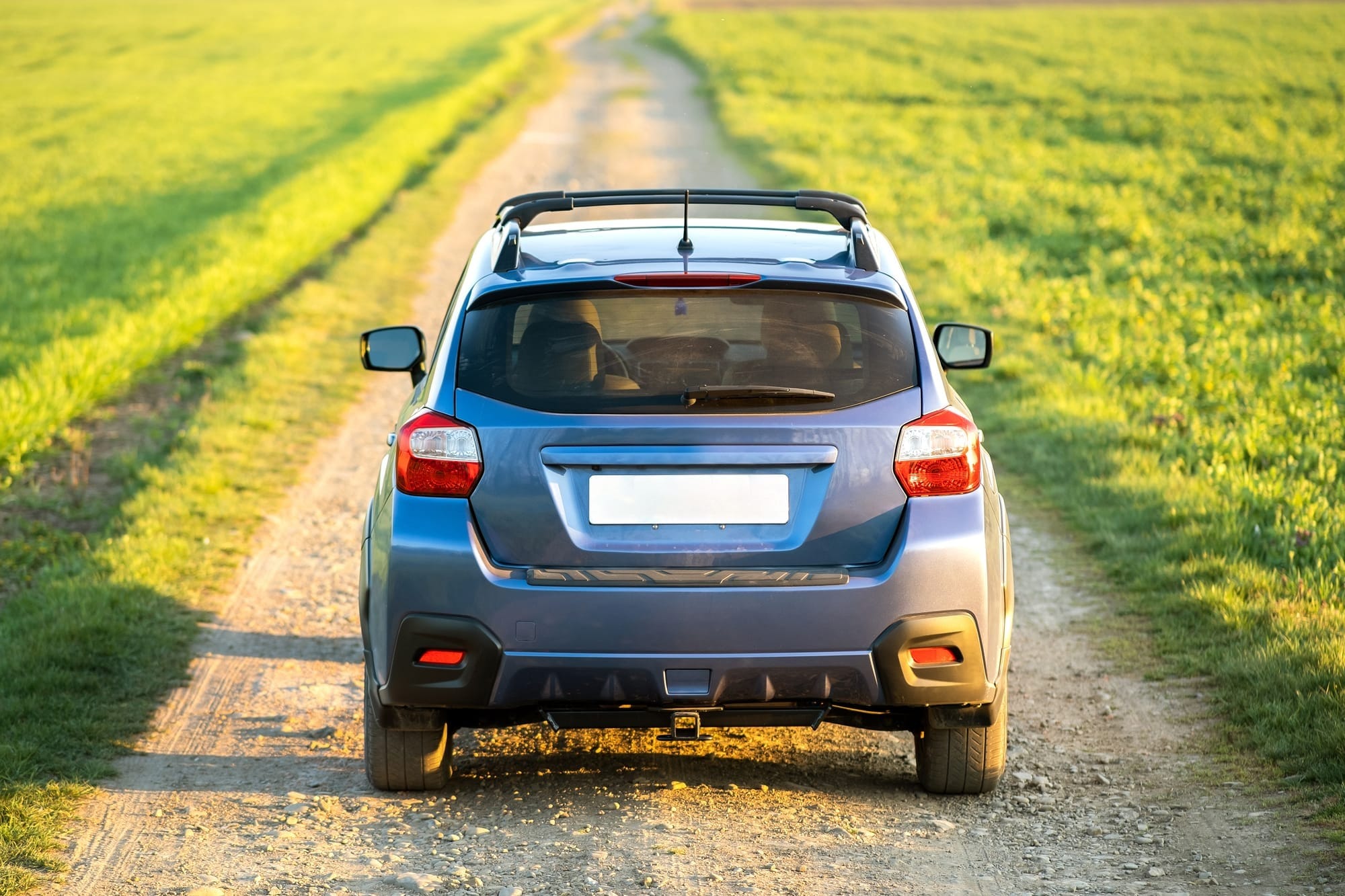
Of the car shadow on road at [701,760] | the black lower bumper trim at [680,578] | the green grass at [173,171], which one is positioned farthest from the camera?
the green grass at [173,171]

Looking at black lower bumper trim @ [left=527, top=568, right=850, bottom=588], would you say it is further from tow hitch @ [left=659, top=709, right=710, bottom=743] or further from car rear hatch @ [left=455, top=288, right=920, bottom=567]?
tow hitch @ [left=659, top=709, right=710, bottom=743]

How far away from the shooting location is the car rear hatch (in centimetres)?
385

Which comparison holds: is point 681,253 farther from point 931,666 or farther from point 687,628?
point 931,666

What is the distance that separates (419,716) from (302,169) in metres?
19.9

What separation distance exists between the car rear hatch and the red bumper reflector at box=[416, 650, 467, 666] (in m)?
0.30

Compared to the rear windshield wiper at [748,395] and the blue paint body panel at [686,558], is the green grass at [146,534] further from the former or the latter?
the rear windshield wiper at [748,395]

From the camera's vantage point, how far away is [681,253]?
14.3 feet

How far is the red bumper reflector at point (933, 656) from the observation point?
12.9 feet

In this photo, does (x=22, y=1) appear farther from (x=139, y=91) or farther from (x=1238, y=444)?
(x=1238, y=444)

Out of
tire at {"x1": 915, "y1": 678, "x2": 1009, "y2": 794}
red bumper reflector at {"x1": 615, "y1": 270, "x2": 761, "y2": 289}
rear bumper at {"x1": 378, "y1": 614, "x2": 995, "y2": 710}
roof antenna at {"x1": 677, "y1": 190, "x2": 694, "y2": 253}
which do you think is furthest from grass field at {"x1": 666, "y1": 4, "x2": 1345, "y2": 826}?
roof antenna at {"x1": 677, "y1": 190, "x2": 694, "y2": 253}

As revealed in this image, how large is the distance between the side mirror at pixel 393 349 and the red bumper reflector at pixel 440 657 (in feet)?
4.93

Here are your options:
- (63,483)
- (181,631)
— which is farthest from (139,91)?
(181,631)

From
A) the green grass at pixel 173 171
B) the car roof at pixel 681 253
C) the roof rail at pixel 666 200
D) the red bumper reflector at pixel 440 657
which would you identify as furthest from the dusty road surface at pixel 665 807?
the green grass at pixel 173 171

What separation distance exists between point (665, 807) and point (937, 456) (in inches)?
53.1
